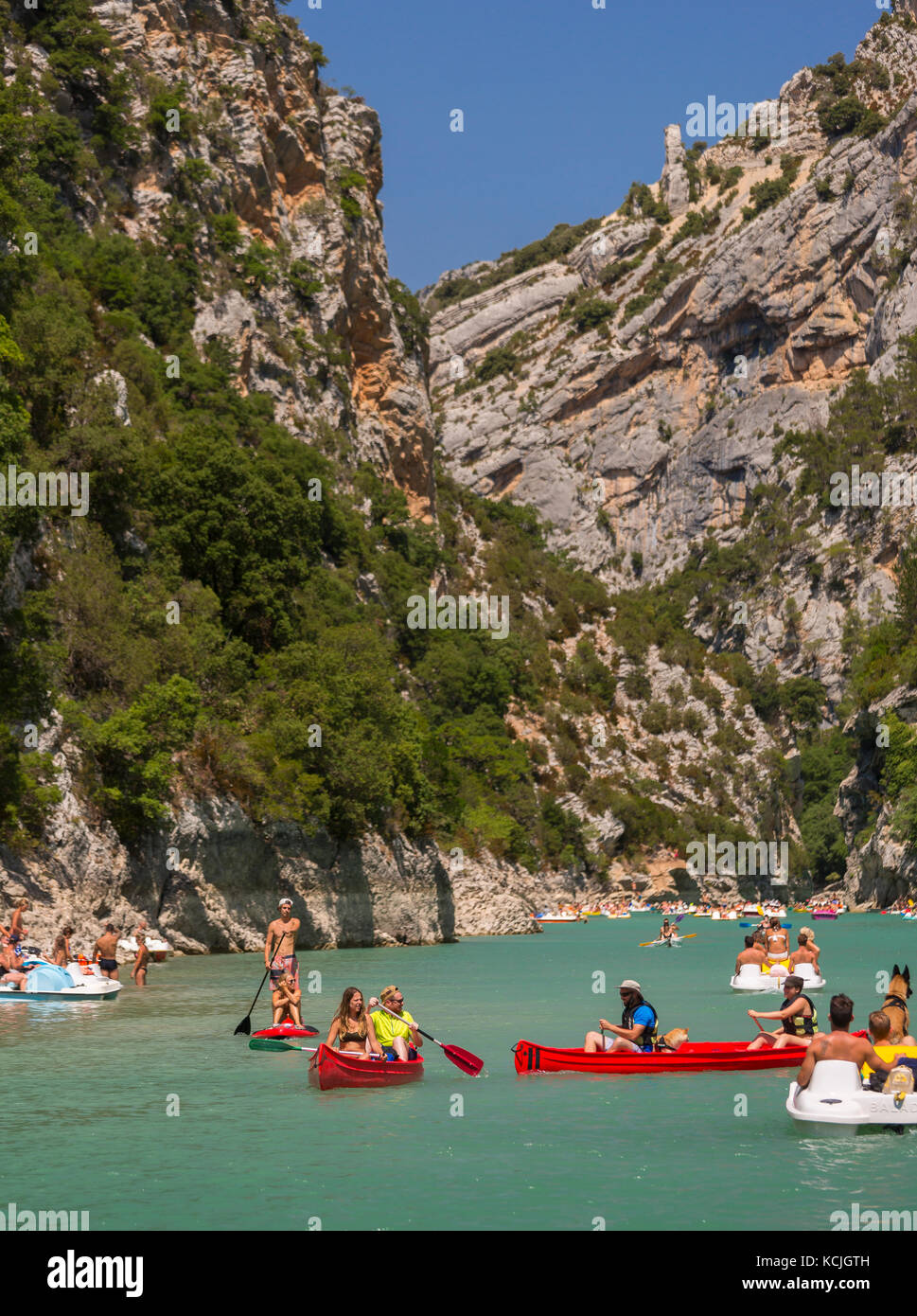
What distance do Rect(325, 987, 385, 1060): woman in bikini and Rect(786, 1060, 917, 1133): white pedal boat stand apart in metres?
6.58

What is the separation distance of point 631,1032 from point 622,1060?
1.53 ft

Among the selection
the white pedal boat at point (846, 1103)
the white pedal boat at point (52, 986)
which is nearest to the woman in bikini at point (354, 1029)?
the white pedal boat at point (846, 1103)

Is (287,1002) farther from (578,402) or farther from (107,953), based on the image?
→ (578,402)

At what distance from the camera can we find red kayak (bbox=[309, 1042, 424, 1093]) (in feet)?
63.9

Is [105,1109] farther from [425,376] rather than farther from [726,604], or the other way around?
[726,604]

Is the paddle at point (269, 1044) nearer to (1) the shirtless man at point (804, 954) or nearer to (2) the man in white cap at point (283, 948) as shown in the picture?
(2) the man in white cap at point (283, 948)

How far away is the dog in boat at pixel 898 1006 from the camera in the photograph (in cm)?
1725

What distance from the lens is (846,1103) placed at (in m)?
16.1

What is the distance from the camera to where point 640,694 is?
140 meters

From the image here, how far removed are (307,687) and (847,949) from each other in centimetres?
2501

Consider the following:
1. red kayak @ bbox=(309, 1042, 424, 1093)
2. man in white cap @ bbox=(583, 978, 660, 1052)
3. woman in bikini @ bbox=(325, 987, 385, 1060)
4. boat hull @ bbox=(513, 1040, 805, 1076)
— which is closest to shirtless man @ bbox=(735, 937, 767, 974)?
boat hull @ bbox=(513, 1040, 805, 1076)

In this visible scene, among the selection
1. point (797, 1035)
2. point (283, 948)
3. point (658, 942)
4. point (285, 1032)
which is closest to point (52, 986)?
point (283, 948)

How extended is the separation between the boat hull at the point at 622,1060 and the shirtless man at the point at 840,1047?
4680mm
